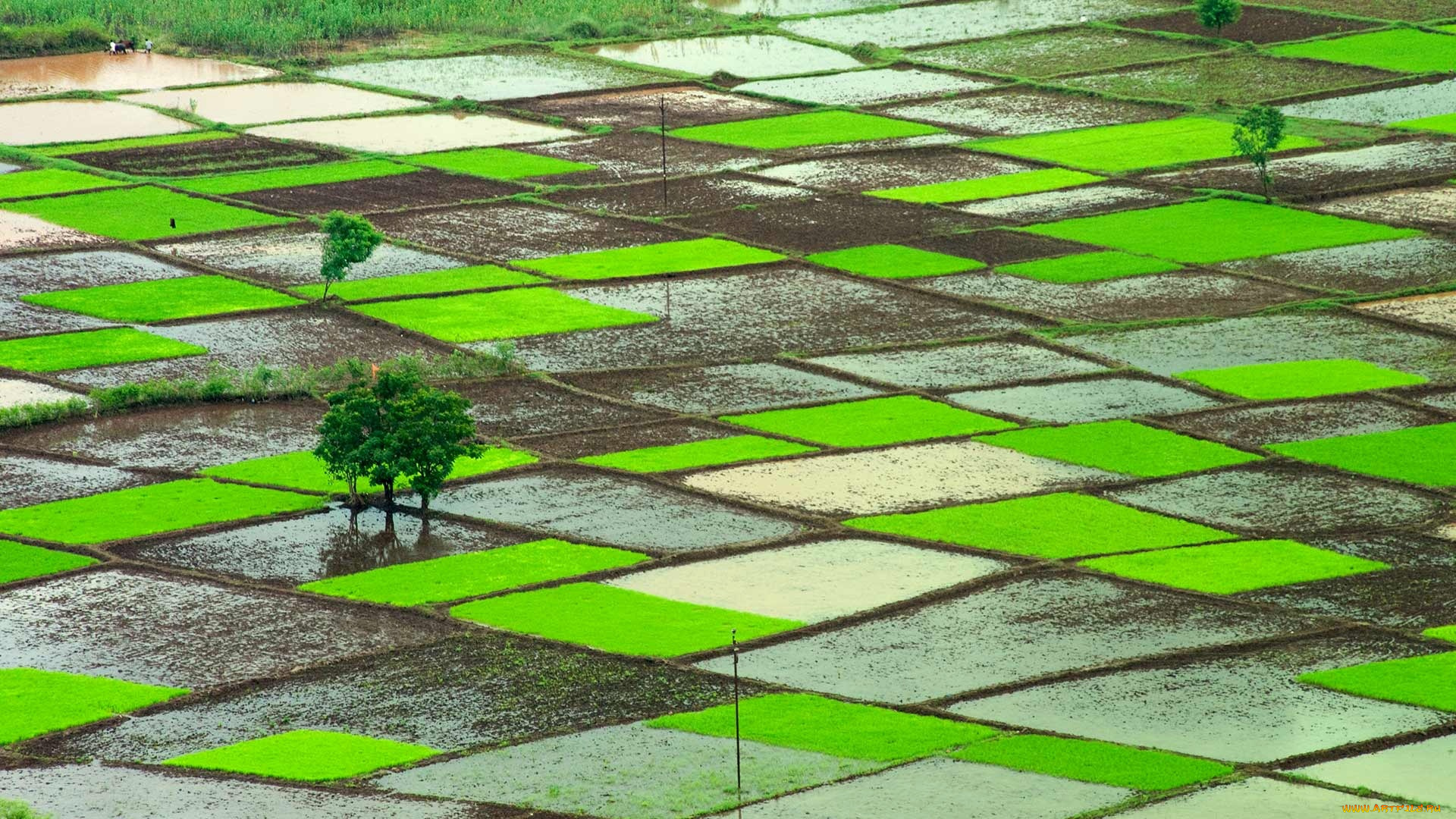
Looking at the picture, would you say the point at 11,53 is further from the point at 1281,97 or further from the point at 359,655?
the point at 359,655

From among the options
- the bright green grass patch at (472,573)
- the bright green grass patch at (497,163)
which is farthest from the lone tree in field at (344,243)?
the bright green grass patch at (472,573)

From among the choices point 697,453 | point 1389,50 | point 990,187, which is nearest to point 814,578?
point 697,453

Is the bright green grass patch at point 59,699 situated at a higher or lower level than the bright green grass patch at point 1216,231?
lower

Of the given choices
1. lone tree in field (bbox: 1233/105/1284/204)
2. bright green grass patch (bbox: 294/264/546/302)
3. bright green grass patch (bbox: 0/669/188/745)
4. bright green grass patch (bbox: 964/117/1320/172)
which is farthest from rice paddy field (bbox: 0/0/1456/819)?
lone tree in field (bbox: 1233/105/1284/204)

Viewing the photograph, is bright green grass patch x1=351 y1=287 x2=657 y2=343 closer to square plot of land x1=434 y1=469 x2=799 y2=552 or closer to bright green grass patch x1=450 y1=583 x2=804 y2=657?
square plot of land x1=434 y1=469 x2=799 y2=552

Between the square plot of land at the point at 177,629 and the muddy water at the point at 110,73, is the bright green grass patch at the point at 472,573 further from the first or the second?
the muddy water at the point at 110,73
